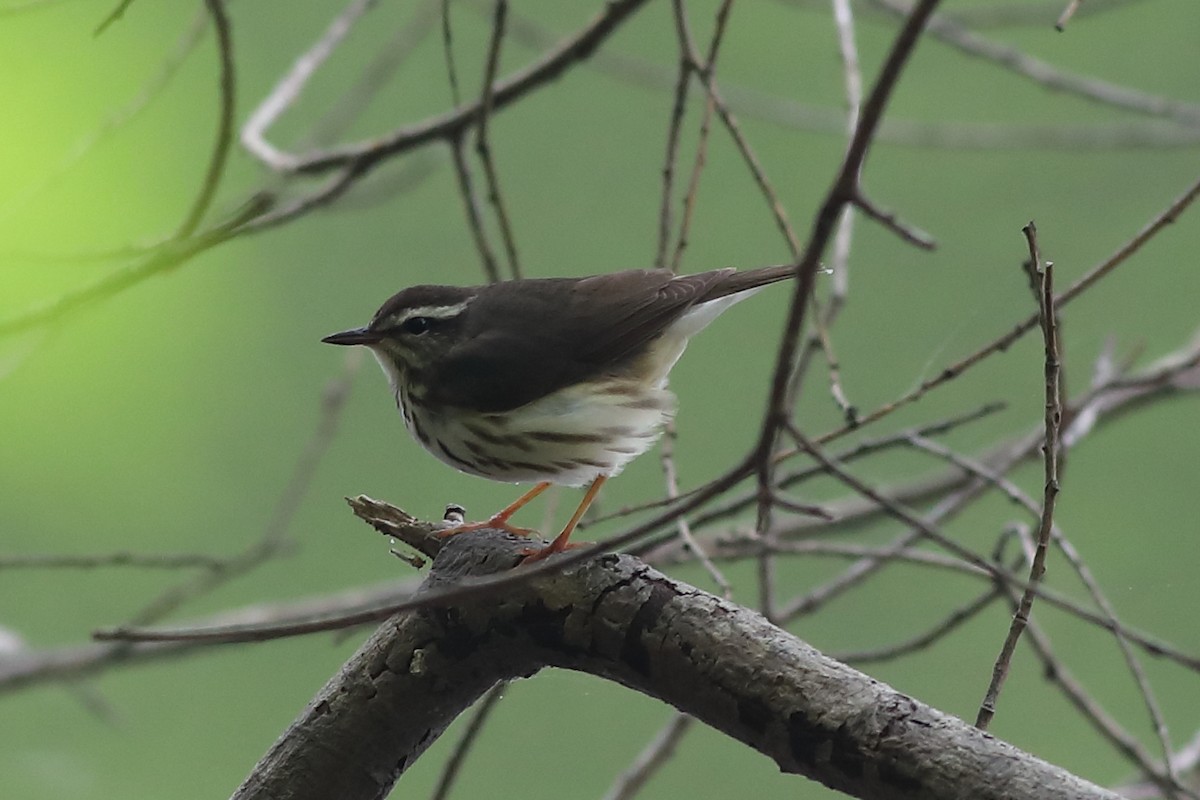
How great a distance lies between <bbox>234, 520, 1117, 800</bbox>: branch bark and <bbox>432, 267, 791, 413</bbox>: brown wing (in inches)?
17.0

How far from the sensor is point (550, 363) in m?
2.07

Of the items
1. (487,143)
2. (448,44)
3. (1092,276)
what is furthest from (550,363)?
(1092,276)

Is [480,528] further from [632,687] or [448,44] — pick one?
[448,44]

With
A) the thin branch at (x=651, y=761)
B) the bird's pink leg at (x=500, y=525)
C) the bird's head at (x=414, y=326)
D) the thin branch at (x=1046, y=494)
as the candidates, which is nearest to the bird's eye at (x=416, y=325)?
the bird's head at (x=414, y=326)

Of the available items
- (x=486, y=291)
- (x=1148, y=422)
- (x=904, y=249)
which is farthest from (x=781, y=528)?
(x=1148, y=422)

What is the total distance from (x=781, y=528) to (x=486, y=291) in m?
1.33

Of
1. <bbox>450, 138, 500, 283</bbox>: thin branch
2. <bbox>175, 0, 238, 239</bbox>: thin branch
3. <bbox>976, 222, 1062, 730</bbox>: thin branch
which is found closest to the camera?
<bbox>976, 222, 1062, 730</bbox>: thin branch

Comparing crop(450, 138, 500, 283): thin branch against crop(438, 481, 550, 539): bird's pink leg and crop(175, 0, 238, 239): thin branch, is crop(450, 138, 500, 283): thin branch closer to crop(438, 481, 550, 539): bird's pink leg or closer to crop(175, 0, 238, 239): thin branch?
crop(438, 481, 550, 539): bird's pink leg

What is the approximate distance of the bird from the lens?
207 cm

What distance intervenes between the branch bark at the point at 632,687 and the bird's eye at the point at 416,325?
24.6 inches

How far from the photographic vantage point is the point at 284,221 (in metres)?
2.39

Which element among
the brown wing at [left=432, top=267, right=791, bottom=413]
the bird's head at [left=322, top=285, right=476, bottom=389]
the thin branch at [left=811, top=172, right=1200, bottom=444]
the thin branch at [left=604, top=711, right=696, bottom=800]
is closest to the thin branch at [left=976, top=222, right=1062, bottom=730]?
the thin branch at [left=811, top=172, right=1200, bottom=444]

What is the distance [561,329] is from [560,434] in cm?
17

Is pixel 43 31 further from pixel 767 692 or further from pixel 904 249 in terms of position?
pixel 904 249
